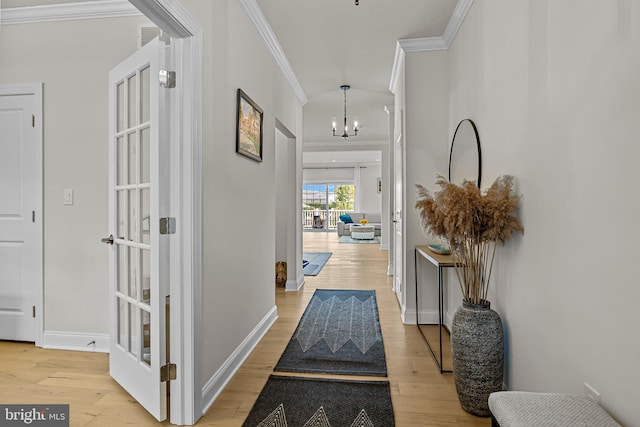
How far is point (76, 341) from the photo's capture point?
106 inches

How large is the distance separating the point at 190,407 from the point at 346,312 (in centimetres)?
213

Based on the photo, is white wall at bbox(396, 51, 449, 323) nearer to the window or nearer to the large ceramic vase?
the large ceramic vase

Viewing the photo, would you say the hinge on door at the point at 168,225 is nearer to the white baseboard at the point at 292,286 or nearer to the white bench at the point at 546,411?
the white bench at the point at 546,411

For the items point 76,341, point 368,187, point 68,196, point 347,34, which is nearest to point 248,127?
point 347,34

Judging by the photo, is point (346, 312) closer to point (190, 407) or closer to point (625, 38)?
point (190, 407)

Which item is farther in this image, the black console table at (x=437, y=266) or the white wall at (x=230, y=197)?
the black console table at (x=437, y=266)

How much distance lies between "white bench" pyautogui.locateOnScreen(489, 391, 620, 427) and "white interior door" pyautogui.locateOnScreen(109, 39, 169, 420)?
4.98ft

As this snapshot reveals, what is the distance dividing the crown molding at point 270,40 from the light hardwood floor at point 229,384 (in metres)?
2.56

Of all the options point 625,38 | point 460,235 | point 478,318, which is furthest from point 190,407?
point 625,38

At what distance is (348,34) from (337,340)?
2.68 m

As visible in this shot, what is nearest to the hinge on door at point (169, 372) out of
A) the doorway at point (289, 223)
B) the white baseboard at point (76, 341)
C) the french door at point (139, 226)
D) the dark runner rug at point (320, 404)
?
the french door at point (139, 226)

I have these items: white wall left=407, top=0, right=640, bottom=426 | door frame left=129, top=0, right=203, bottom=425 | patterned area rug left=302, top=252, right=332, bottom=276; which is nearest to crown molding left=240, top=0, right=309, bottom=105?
door frame left=129, top=0, right=203, bottom=425

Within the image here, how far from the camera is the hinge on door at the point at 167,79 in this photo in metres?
1.74

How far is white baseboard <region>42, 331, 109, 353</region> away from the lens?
2.67 m
